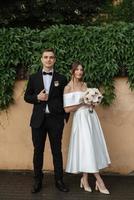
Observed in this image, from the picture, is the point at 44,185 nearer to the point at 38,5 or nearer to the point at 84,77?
the point at 84,77

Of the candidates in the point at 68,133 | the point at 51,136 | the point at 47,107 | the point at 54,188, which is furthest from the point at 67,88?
the point at 54,188

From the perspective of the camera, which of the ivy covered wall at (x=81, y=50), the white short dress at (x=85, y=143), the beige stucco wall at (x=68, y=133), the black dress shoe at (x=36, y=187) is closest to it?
the white short dress at (x=85, y=143)

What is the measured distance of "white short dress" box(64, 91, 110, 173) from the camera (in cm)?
689

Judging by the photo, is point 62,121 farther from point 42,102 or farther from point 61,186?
point 61,186

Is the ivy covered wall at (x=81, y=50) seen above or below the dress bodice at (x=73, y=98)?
above

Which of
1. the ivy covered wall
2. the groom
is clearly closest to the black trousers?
the groom

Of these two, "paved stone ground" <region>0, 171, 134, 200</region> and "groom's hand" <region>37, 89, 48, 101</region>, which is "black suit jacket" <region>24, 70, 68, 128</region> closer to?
"groom's hand" <region>37, 89, 48, 101</region>

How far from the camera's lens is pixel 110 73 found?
7844 millimetres

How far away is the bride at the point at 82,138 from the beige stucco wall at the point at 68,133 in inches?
42.0

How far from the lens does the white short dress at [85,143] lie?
689 centimetres

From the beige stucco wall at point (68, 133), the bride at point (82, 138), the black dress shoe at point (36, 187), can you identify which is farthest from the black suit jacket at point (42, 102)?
the beige stucco wall at point (68, 133)

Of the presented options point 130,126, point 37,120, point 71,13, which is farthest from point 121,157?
point 71,13

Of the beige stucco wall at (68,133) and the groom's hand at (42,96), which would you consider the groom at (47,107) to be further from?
the beige stucco wall at (68,133)

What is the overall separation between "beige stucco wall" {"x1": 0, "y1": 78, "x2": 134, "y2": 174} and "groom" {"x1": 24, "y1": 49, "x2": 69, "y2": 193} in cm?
117
